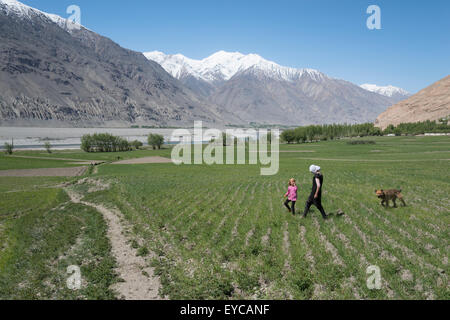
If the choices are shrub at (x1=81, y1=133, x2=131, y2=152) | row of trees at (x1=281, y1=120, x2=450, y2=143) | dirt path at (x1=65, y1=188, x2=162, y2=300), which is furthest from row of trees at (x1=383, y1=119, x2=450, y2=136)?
dirt path at (x1=65, y1=188, x2=162, y2=300)

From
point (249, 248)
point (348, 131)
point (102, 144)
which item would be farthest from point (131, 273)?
point (348, 131)

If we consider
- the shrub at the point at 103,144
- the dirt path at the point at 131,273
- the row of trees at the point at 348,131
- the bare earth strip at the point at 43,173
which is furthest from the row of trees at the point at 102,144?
the dirt path at the point at 131,273

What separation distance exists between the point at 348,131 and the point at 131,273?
659 feet

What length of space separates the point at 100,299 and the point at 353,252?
10067 mm

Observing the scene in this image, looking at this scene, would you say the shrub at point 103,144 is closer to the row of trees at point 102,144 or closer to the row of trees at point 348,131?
the row of trees at point 102,144

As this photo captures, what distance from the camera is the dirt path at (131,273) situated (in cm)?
1073

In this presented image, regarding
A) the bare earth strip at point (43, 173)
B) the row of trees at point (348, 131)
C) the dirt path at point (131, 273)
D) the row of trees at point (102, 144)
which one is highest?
the row of trees at point (348, 131)

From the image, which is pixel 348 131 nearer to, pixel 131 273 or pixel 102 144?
pixel 102 144

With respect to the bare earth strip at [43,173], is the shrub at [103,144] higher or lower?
higher

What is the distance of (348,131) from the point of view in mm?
193250

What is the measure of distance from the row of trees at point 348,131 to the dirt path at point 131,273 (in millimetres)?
159717

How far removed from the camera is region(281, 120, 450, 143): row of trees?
170 metres
